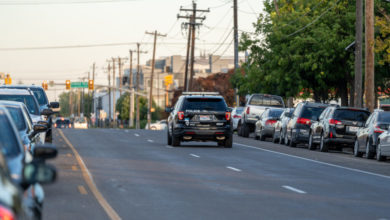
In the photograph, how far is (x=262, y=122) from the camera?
4275 centimetres

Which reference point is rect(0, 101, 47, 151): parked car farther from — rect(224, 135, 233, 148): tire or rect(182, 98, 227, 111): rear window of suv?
rect(224, 135, 233, 148): tire

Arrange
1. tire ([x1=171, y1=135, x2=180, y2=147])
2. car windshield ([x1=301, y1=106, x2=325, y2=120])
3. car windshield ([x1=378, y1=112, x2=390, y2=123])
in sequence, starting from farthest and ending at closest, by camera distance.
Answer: car windshield ([x1=301, y1=106, x2=325, y2=120]), tire ([x1=171, y1=135, x2=180, y2=147]), car windshield ([x1=378, y1=112, x2=390, y2=123])

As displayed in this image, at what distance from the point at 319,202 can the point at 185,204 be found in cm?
212

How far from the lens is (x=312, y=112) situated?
3566 cm

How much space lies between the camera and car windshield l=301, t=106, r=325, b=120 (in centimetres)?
3538

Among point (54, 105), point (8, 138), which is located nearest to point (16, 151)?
point (8, 138)

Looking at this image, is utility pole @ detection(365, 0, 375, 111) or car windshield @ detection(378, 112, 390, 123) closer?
car windshield @ detection(378, 112, 390, 123)

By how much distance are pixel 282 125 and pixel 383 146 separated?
1262 centimetres

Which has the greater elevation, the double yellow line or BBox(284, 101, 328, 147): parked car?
BBox(284, 101, 328, 147): parked car

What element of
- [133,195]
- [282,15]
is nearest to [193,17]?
[282,15]

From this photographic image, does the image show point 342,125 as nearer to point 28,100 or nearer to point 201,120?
point 201,120

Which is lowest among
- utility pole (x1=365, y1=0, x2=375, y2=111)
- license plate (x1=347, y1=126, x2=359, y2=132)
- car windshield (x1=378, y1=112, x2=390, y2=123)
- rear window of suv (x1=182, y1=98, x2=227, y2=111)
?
license plate (x1=347, y1=126, x2=359, y2=132)

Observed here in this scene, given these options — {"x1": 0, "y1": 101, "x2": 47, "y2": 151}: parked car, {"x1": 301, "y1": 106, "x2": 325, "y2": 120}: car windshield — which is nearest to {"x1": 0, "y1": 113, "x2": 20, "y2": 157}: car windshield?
{"x1": 0, "y1": 101, "x2": 47, "y2": 151}: parked car

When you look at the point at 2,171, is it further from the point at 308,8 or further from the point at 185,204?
the point at 308,8
